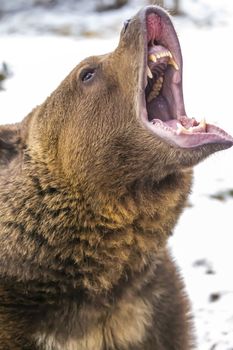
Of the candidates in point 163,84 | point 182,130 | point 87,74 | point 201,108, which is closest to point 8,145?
point 87,74

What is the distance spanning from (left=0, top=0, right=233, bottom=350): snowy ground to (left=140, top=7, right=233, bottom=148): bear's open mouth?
49.5 inches

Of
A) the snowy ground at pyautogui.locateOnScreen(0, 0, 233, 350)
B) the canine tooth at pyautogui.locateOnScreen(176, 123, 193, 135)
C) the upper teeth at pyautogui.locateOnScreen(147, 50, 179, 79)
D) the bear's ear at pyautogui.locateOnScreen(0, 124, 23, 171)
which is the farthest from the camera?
the snowy ground at pyautogui.locateOnScreen(0, 0, 233, 350)

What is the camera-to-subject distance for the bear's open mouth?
3.40m

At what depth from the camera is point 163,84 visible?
3668 mm

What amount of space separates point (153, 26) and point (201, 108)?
511 cm

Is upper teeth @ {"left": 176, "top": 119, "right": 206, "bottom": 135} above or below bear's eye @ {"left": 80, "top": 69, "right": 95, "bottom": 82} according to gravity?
below

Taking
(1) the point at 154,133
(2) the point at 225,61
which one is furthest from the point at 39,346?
(2) the point at 225,61

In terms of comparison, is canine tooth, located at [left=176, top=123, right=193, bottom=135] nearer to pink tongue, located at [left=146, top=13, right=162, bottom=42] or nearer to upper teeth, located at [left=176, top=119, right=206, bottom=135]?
upper teeth, located at [left=176, top=119, right=206, bottom=135]

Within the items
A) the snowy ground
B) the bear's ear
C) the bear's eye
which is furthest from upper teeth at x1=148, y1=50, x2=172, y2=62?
the snowy ground

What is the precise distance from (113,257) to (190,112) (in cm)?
527

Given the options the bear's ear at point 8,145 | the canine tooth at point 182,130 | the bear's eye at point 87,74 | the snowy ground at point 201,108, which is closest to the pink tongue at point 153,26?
the bear's eye at point 87,74

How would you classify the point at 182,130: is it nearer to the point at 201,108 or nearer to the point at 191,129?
the point at 191,129

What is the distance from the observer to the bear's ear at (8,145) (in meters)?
3.73

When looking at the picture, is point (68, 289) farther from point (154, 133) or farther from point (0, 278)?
point (154, 133)
